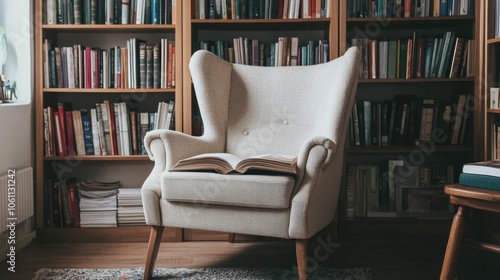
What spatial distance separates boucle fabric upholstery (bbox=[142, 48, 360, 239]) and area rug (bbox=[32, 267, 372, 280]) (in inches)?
9.1

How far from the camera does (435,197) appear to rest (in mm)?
3611

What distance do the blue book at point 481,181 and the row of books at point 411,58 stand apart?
1238 mm

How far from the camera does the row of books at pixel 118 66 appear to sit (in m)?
3.59

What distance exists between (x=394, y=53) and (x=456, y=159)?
2.52 ft

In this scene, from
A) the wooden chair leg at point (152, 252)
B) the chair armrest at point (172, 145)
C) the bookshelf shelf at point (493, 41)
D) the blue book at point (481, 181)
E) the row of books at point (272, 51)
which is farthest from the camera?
the row of books at point (272, 51)

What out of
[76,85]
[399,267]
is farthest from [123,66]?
[399,267]

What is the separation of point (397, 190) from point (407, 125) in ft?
1.22

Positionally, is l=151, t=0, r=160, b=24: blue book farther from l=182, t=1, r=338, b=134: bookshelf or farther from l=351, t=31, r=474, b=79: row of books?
l=351, t=31, r=474, b=79: row of books

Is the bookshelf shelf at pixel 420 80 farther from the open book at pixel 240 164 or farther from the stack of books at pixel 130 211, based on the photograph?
the stack of books at pixel 130 211

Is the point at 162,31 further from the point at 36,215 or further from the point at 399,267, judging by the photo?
the point at 399,267

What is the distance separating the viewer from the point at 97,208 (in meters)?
3.62

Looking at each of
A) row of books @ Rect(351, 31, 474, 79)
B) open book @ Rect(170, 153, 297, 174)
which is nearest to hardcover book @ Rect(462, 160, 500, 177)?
open book @ Rect(170, 153, 297, 174)

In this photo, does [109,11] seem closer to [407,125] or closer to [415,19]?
[415,19]

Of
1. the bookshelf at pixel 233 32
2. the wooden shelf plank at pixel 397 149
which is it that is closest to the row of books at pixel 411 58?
the bookshelf at pixel 233 32
